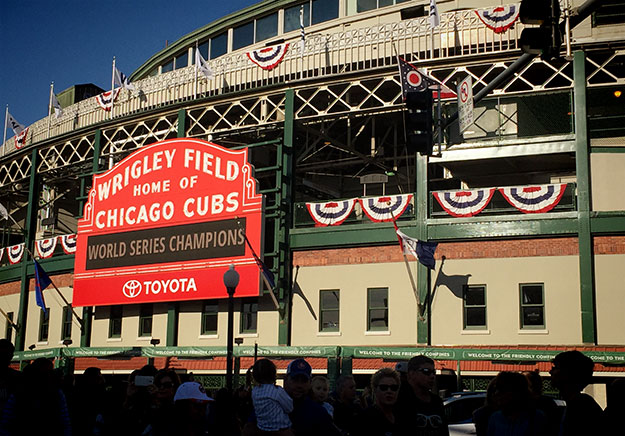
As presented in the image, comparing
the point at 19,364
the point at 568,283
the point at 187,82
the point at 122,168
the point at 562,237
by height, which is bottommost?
the point at 19,364

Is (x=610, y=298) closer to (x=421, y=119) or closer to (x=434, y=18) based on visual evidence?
(x=434, y=18)

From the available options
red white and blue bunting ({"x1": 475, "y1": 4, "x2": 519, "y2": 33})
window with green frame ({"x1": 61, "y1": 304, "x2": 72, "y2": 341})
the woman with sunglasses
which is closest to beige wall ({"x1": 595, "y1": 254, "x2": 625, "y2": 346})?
red white and blue bunting ({"x1": 475, "y1": 4, "x2": 519, "y2": 33})

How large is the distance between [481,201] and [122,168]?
53.7 feet

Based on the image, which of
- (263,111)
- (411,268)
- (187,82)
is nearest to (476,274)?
(411,268)

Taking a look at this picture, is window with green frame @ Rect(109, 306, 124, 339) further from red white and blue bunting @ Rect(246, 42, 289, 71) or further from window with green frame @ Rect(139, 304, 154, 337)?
red white and blue bunting @ Rect(246, 42, 289, 71)

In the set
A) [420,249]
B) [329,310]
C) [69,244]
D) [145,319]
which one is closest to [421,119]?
[420,249]

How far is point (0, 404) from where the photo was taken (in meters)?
8.74

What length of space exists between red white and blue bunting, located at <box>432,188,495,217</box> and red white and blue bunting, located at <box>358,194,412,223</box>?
119cm

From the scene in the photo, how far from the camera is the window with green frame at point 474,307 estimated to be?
2667cm

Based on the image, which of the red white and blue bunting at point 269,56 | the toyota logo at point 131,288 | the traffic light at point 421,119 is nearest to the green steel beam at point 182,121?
the red white and blue bunting at point 269,56

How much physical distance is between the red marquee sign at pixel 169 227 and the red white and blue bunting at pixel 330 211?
2143mm

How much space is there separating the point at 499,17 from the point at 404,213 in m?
7.96

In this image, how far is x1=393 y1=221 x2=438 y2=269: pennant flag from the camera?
25.7 m

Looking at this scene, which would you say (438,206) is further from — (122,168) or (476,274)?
(122,168)
